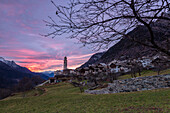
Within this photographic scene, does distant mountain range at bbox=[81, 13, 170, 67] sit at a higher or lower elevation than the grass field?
higher

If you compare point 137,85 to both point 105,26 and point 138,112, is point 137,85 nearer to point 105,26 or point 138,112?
point 138,112

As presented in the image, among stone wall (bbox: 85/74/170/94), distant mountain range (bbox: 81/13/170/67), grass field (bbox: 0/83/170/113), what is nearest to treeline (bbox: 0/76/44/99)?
grass field (bbox: 0/83/170/113)

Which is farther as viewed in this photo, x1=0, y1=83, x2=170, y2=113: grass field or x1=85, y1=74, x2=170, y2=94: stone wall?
x1=85, y1=74, x2=170, y2=94: stone wall

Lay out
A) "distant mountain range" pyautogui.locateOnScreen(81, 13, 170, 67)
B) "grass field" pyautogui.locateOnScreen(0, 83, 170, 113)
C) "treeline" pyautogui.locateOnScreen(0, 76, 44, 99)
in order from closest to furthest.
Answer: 1. "distant mountain range" pyautogui.locateOnScreen(81, 13, 170, 67)
2. "grass field" pyautogui.locateOnScreen(0, 83, 170, 113)
3. "treeline" pyautogui.locateOnScreen(0, 76, 44, 99)

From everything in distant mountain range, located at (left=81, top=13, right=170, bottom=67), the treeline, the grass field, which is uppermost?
distant mountain range, located at (left=81, top=13, right=170, bottom=67)

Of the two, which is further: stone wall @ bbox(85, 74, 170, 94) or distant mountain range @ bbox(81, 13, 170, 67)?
stone wall @ bbox(85, 74, 170, 94)

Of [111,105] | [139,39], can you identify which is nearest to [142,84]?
[111,105]

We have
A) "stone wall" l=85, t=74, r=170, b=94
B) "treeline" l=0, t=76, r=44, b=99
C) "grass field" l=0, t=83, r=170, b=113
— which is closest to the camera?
"grass field" l=0, t=83, r=170, b=113

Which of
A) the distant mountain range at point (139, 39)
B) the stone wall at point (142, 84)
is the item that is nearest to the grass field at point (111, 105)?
the stone wall at point (142, 84)

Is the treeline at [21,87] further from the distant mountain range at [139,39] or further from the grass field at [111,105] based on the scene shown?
the distant mountain range at [139,39]

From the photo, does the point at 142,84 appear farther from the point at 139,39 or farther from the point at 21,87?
the point at 21,87

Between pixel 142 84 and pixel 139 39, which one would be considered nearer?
pixel 139 39

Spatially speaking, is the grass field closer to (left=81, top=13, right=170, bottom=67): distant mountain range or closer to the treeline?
(left=81, top=13, right=170, bottom=67): distant mountain range

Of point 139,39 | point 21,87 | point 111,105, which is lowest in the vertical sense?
point 21,87
